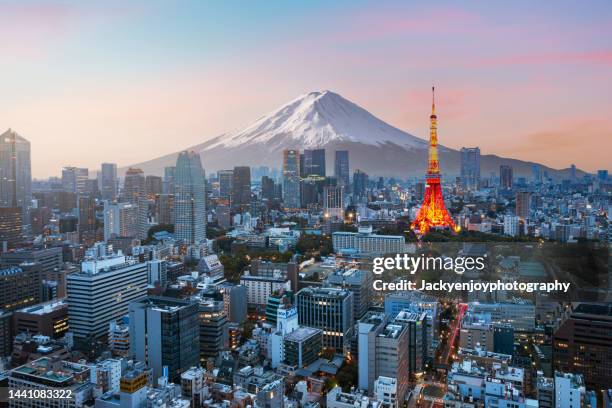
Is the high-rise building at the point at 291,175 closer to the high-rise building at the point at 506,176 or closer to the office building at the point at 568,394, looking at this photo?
the high-rise building at the point at 506,176

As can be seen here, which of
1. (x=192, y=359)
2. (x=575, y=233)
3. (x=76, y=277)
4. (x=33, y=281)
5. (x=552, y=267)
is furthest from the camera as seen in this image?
(x=575, y=233)

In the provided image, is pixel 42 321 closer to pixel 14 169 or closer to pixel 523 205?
pixel 14 169

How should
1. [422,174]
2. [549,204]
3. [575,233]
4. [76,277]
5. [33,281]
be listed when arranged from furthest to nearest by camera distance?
1. [422,174]
2. [549,204]
3. [575,233]
4. [33,281]
5. [76,277]

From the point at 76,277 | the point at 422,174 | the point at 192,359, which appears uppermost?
the point at 422,174

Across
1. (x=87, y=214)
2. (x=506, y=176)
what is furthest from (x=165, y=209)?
(x=506, y=176)

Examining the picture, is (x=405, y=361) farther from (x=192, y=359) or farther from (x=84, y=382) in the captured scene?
(x=84, y=382)

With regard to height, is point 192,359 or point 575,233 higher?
point 575,233

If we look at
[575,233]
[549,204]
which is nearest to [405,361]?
[575,233]
